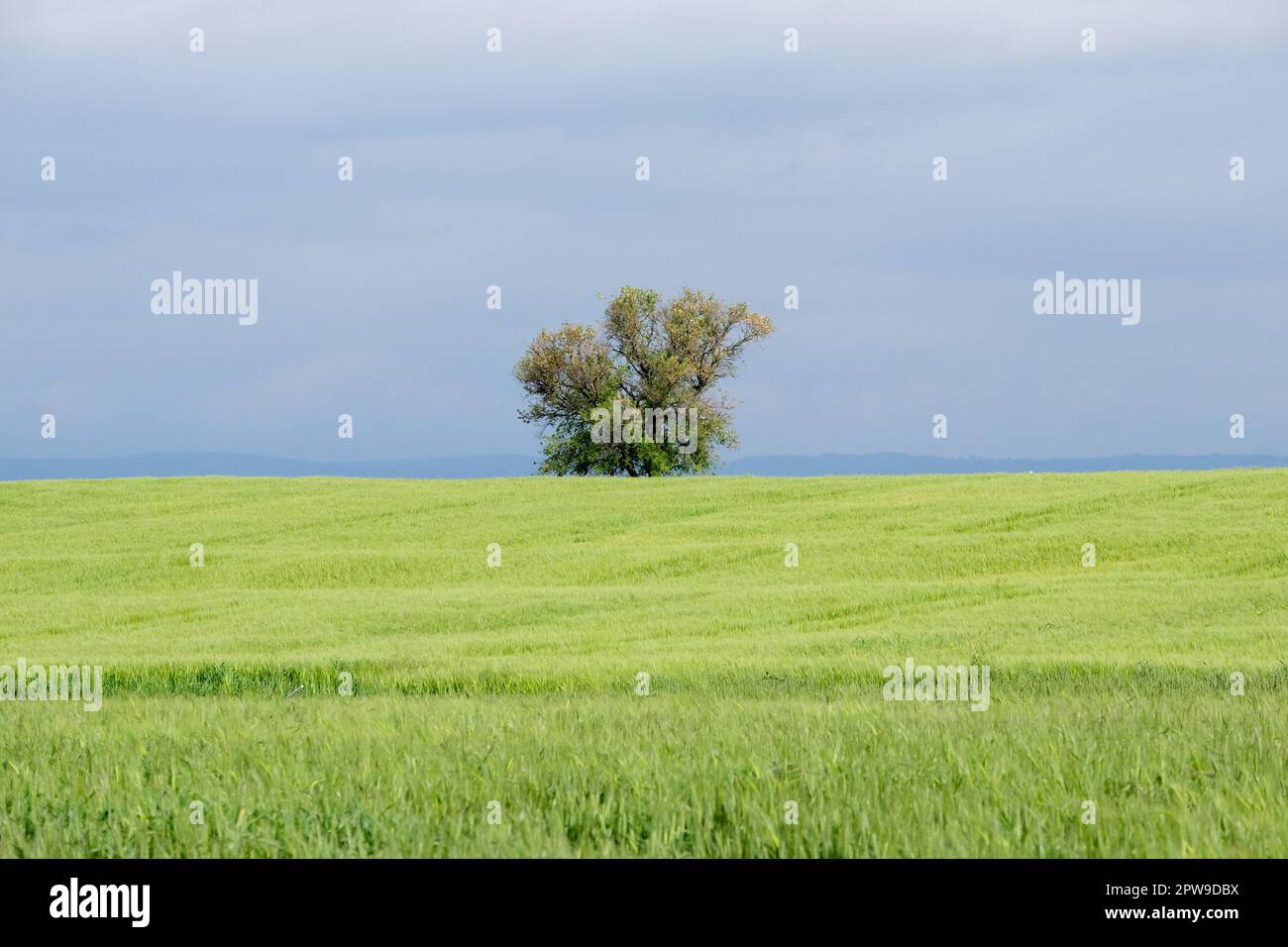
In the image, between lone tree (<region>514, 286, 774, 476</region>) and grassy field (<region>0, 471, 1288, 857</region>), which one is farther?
lone tree (<region>514, 286, 774, 476</region>)

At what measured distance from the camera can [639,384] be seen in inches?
2758

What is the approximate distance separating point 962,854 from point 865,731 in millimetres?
3578

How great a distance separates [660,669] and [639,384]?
179ft

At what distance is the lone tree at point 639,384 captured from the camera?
68.4 meters

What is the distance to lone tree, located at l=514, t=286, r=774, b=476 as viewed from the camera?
68375 millimetres

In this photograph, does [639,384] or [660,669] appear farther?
[639,384]

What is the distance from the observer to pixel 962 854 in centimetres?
492

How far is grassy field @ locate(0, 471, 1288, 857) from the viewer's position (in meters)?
5.71

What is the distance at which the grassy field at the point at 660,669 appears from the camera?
5.71 meters

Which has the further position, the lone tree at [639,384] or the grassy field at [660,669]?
the lone tree at [639,384]

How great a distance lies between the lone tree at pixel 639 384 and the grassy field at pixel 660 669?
22514mm

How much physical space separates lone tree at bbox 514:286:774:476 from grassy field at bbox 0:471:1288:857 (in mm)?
22514
